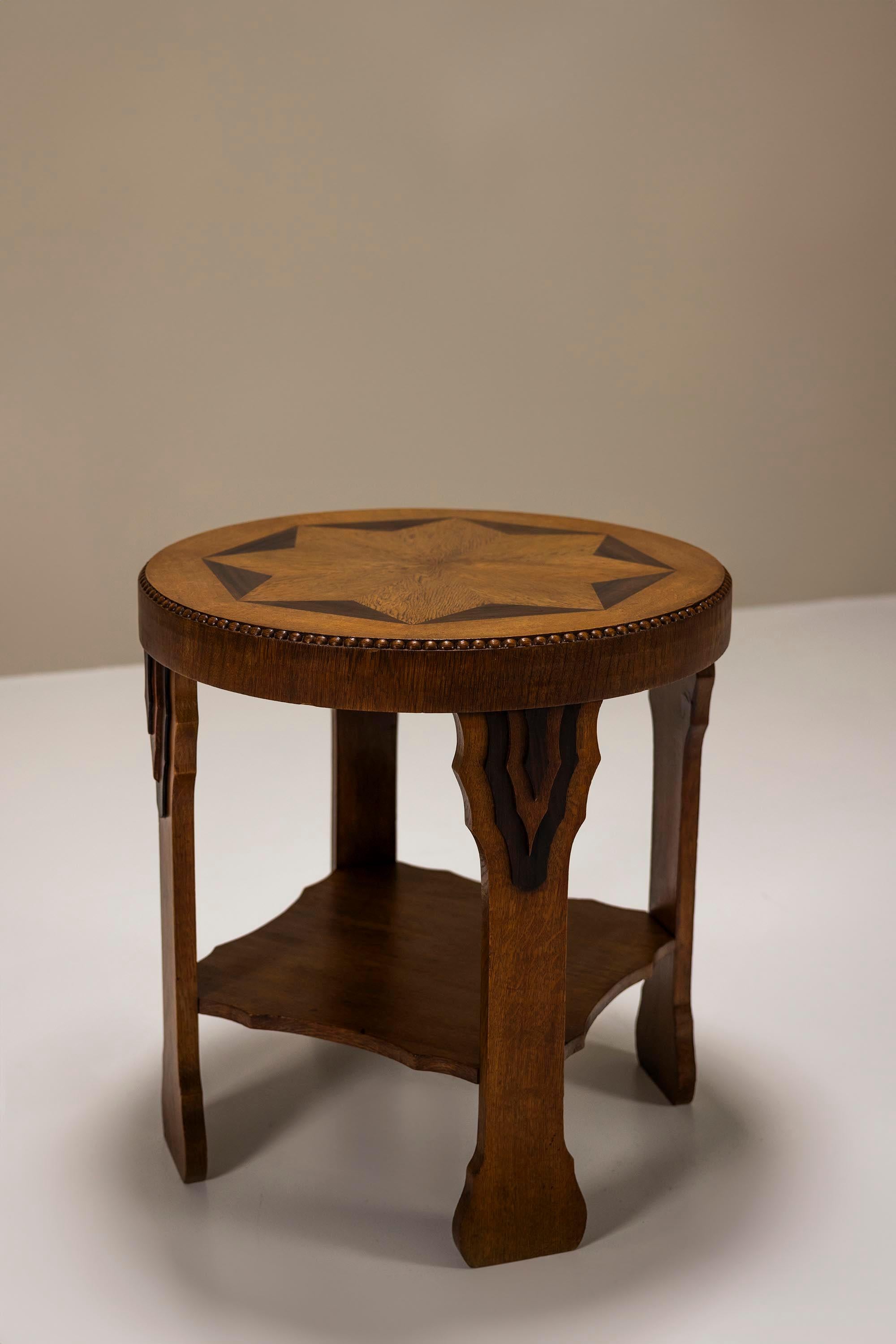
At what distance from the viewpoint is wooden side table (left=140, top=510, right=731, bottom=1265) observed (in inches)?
57.5

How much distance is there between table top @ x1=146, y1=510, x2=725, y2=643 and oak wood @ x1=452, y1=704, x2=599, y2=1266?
0.13 metres

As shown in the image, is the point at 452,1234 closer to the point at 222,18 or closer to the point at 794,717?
the point at 794,717

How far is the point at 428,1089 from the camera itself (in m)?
2.03

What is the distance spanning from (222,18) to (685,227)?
1.72 meters

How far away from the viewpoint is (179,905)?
1.71m

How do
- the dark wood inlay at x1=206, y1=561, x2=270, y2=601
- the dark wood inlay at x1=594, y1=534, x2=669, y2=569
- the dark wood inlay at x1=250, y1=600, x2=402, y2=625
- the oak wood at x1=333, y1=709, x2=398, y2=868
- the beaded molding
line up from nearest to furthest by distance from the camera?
the beaded molding < the dark wood inlay at x1=250, y1=600, x2=402, y2=625 < the dark wood inlay at x1=206, y1=561, x2=270, y2=601 < the dark wood inlay at x1=594, y1=534, x2=669, y2=569 < the oak wood at x1=333, y1=709, x2=398, y2=868

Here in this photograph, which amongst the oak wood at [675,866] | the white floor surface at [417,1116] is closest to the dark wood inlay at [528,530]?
the oak wood at [675,866]

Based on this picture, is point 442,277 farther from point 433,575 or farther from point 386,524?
point 433,575

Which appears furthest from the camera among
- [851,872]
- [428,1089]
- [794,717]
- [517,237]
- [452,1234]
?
[517,237]

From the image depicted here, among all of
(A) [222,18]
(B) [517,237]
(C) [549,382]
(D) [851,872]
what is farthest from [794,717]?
(A) [222,18]

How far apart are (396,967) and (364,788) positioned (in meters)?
0.39

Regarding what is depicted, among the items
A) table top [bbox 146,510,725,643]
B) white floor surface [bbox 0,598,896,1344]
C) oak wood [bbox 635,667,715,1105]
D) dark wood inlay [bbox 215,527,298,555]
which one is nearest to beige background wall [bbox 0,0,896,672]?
white floor surface [bbox 0,598,896,1344]

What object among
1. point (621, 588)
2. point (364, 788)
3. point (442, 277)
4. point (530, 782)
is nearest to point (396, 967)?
point (364, 788)

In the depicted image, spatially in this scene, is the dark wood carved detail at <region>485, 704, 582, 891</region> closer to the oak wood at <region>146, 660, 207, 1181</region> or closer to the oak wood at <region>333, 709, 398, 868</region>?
the oak wood at <region>146, 660, 207, 1181</region>
